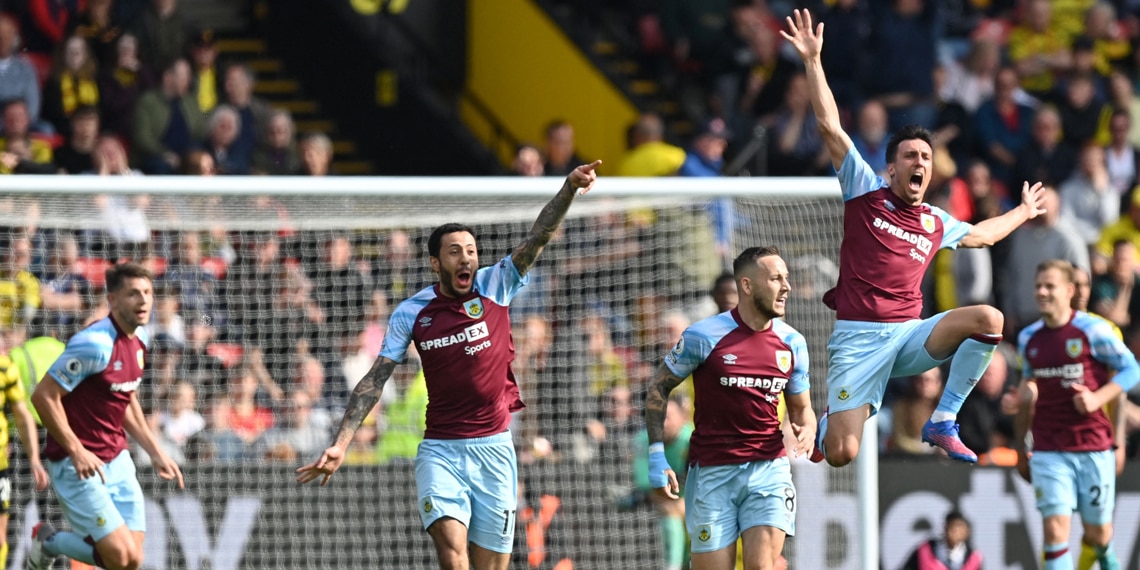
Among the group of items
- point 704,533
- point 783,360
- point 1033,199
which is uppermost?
point 1033,199

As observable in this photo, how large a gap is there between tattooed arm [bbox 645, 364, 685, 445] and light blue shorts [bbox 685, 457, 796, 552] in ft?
1.10

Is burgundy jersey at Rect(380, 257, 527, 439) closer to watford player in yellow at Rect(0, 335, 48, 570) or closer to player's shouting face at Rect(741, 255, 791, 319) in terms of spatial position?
player's shouting face at Rect(741, 255, 791, 319)

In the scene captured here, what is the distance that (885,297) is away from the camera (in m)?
10.0

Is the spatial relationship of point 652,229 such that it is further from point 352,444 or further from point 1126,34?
point 1126,34

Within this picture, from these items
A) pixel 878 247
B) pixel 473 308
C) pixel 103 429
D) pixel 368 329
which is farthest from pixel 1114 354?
pixel 103 429

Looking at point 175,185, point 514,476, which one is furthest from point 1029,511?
point 175,185

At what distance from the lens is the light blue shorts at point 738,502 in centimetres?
997

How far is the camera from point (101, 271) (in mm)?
13000

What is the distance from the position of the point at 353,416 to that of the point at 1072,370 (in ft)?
17.3

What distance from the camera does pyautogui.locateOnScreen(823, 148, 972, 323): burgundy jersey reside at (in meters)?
9.98

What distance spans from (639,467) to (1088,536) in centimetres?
317

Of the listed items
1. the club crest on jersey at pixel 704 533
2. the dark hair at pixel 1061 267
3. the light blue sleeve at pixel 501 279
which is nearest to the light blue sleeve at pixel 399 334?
the light blue sleeve at pixel 501 279

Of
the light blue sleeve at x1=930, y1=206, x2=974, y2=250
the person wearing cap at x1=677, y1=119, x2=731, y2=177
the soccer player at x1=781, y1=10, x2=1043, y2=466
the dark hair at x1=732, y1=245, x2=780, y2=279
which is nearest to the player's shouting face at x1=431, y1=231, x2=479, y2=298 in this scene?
the dark hair at x1=732, y1=245, x2=780, y2=279

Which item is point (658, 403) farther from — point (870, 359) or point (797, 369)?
point (870, 359)
